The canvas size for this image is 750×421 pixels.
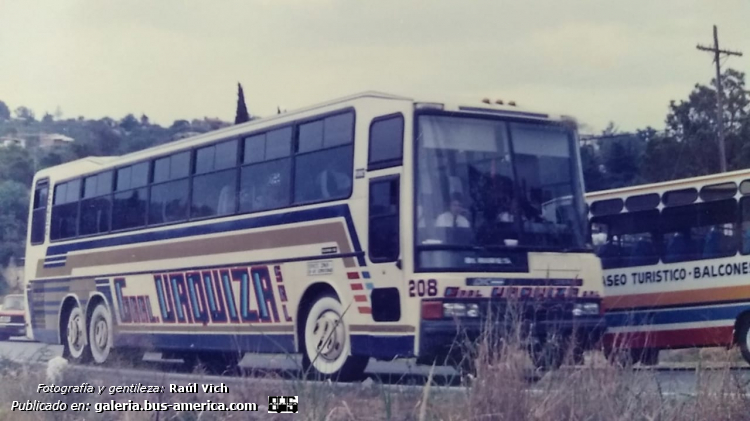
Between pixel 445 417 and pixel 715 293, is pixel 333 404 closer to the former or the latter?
pixel 445 417

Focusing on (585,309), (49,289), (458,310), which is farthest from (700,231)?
(49,289)

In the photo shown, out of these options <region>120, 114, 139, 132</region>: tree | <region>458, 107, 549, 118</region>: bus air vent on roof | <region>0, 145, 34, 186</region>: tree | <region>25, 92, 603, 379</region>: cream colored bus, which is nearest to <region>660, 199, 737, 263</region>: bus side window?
<region>25, 92, 603, 379</region>: cream colored bus

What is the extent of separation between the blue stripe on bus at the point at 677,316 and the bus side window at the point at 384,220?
4064 millimetres

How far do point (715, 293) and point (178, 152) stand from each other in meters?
6.86

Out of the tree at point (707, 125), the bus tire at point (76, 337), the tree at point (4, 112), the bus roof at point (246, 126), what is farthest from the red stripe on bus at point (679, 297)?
the tree at point (707, 125)

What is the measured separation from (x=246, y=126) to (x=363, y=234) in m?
2.77

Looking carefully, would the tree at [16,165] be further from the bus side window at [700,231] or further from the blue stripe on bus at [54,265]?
the bus side window at [700,231]

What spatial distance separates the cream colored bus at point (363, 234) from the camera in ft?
32.5

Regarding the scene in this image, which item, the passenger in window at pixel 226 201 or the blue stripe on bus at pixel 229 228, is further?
the passenger in window at pixel 226 201

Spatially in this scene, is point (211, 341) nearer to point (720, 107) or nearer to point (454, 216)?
point (454, 216)

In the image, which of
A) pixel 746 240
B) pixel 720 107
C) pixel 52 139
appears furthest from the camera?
pixel 720 107

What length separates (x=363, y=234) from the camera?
412 inches

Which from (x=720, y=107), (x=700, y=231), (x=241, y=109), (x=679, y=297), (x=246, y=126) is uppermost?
(x=720, y=107)

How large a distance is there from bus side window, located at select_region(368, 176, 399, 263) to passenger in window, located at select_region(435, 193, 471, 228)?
42 centimetres
